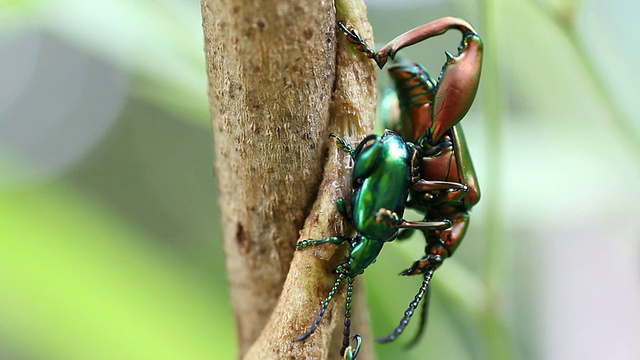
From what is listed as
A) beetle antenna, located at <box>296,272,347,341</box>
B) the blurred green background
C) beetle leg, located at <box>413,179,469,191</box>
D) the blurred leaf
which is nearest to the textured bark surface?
beetle antenna, located at <box>296,272,347,341</box>

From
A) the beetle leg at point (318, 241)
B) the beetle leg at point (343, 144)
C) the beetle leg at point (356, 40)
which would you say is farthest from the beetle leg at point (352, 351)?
the beetle leg at point (356, 40)

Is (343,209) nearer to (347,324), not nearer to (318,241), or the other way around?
(318,241)

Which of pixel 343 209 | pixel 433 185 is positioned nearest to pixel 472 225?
pixel 433 185

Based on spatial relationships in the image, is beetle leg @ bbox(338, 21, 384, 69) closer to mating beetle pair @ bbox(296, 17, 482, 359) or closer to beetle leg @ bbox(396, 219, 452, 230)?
mating beetle pair @ bbox(296, 17, 482, 359)

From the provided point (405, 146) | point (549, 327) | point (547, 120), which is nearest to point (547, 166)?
point (547, 120)

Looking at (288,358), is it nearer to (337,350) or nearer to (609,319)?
(337,350)

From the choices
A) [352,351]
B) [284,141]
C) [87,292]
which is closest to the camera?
[284,141]

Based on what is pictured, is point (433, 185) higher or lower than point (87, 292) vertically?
higher

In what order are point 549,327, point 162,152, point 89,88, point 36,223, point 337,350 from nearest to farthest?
1. point 337,350
2. point 36,223
3. point 549,327
4. point 89,88
5. point 162,152
